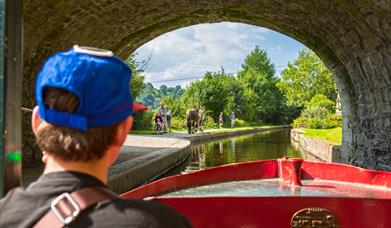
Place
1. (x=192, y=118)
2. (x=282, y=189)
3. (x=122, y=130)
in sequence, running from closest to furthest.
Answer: (x=122, y=130)
(x=282, y=189)
(x=192, y=118)

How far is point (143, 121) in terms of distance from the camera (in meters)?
26.5

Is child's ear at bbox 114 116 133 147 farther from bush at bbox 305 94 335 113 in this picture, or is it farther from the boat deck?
bush at bbox 305 94 335 113

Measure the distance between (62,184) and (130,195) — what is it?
226 centimetres

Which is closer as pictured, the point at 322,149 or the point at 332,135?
the point at 322,149

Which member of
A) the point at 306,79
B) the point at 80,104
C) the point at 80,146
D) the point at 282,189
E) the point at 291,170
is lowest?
the point at 282,189

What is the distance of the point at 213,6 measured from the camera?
10.3 metres

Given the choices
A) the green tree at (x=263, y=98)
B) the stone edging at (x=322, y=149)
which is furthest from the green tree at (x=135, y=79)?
the green tree at (x=263, y=98)

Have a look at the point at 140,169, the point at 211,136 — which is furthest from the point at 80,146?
the point at 211,136

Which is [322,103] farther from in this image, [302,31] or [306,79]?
[302,31]

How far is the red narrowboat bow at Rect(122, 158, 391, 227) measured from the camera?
2.79 m

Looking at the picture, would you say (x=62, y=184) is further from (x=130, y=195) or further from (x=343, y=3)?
(x=343, y=3)

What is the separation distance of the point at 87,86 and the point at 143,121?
25.5m

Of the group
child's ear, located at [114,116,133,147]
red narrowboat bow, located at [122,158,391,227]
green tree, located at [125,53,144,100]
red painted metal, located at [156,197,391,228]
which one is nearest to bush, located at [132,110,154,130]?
green tree, located at [125,53,144,100]

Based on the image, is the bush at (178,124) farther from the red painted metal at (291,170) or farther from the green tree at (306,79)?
the red painted metal at (291,170)
